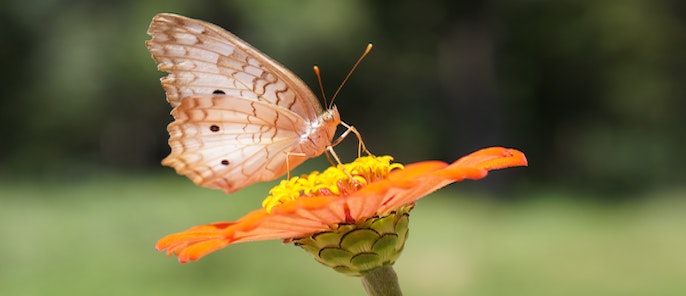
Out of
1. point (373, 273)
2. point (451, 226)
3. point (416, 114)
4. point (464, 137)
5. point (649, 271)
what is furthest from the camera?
point (416, 114)

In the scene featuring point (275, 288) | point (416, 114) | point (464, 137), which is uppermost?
point (416, 114)

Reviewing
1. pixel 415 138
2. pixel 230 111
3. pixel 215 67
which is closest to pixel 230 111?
pixel 230 111

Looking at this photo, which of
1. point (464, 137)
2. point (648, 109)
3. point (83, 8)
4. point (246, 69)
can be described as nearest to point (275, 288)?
point (246, 69)

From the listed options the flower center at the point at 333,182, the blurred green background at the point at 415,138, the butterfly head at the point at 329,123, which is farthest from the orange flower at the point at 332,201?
the blurred green background at the point at 415,138

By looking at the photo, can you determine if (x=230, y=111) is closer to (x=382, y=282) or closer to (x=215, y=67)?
(x=215, y=67)

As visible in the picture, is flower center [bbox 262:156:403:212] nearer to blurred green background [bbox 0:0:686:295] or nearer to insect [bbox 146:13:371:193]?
insect [bbox 146:13:371:193]

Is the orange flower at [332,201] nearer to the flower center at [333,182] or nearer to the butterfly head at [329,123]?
the flower center at [333,182]

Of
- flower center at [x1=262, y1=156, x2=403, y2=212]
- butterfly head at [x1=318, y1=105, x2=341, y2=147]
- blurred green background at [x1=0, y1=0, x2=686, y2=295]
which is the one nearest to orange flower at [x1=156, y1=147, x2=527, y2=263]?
flower center at [x1=262, y1=156, x2=403, y2=212]

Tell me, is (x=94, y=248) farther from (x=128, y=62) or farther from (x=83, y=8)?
(x=83, y=8)
